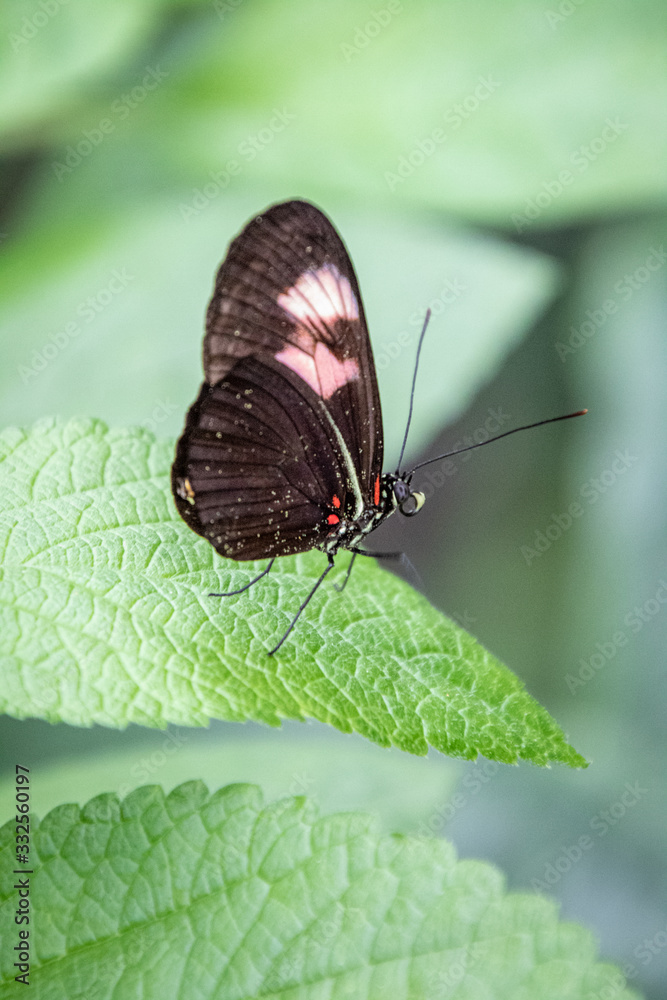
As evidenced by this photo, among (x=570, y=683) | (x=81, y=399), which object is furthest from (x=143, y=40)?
(x=570, y=683)

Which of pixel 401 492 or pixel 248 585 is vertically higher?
pixel 401 492

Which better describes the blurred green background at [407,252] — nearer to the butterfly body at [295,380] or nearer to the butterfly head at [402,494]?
the butterfly head at [402,494]

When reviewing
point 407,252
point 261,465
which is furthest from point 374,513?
point 407,252

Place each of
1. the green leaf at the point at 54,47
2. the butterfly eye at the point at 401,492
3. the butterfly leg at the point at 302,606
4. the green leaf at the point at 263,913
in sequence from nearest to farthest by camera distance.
A: the green leaf at the point at 263,913, the butterfly leg at the point at 302,606, the butterfly eye at the point at 401,492, the green leaf at the point at 54,47

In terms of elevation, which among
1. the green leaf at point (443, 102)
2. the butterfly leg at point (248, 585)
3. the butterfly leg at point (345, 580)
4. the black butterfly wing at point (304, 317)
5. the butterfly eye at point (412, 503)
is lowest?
the butterfly leg at point (248, 585)

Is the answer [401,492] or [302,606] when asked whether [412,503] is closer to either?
[401,492]

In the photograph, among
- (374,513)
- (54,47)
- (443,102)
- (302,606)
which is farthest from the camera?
(443,102)

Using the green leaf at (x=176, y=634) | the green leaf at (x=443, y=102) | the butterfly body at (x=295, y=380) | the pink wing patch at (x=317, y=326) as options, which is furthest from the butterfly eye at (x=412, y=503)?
the green leaf at (x=443, y=102)
